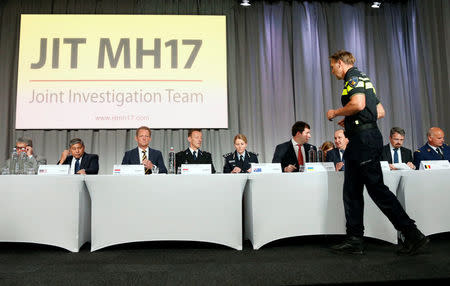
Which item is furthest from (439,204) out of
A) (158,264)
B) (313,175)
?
(158,264)

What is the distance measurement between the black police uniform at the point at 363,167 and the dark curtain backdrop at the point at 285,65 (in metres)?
2.66

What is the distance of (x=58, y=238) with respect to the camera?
2348 millimetres

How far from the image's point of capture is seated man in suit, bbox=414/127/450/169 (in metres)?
3.48

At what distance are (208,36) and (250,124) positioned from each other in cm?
135

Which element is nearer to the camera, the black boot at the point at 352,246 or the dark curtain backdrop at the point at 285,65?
the black boot at the point at 352,246

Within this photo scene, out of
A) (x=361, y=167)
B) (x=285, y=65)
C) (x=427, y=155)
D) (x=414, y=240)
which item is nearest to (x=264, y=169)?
(x=361, y=167)

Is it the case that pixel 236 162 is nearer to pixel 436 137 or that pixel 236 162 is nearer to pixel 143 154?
pixel 143 154

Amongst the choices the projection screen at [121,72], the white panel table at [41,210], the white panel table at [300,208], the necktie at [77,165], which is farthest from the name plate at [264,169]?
the projection screen at [121,72]

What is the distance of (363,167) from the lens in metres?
2.11

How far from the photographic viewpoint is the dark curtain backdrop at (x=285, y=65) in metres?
4.70

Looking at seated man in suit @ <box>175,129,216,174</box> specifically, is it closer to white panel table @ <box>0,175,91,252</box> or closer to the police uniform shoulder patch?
white panel table @ <box>0,175,91,252</box>

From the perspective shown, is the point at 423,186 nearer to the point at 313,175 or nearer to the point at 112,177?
the point at 313,175

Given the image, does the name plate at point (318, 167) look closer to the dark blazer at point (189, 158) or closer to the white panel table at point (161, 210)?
the white panel table at point (161, 210)

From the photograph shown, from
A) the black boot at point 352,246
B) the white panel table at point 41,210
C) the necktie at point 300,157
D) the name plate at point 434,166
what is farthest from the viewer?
the necktie at point 300,157
